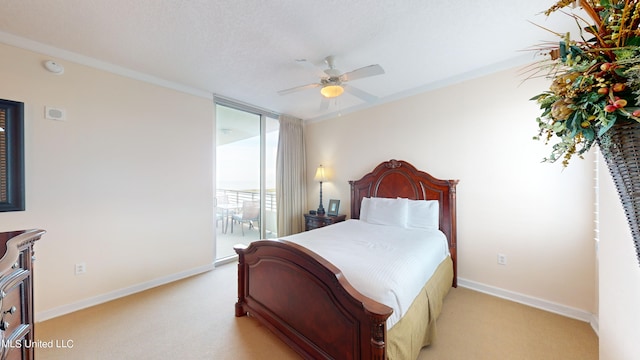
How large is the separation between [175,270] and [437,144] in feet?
12.7

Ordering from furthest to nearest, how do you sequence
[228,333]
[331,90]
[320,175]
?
[320,175] < [331,90] < [228,333]

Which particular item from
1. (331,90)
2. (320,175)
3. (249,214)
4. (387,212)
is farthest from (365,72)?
→ (249,214)

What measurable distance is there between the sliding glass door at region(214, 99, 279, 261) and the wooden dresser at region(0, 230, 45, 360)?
7.66ft

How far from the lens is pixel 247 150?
416cm

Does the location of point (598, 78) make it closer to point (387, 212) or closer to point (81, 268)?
point (387, 212)

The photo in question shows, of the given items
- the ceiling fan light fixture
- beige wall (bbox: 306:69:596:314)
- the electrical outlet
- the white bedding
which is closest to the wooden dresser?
the electrical outlet

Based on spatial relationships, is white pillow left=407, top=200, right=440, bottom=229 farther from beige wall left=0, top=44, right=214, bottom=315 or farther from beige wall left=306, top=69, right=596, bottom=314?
beige wall left=0, top=44, right=214, bottom=315

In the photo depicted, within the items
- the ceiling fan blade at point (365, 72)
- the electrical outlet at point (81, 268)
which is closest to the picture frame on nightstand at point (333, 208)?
the ceiling fan blade at point (365, 72)

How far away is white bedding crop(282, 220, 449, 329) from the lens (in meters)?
1.48

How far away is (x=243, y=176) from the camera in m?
4.08

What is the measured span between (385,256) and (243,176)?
117 inches

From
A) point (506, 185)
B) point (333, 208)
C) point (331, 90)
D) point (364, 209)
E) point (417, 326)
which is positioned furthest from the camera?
point (333, 208)

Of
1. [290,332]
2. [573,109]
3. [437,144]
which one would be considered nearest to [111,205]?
[290,332]

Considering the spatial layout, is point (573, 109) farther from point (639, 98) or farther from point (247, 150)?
point (247, 150)
